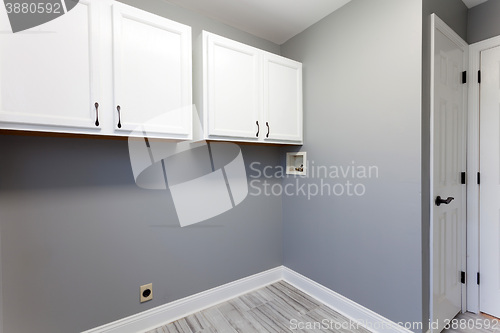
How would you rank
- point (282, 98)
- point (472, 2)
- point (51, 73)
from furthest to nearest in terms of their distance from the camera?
point (282, 98), point (472, 2), point (51, 73)

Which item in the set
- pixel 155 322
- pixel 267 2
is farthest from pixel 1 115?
pixel 267 2

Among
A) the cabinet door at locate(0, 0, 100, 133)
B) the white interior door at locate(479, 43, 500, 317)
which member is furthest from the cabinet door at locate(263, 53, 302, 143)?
the white interior door at locate(479, 43, 500, 317)

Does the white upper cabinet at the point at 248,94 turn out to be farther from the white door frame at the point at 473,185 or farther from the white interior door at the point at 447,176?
the white door frame at the point at 473,185

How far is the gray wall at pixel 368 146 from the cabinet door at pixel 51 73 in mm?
1752

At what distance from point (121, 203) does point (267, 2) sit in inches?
76.5

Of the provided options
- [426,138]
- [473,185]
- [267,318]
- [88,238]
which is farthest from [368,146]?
[88,238]

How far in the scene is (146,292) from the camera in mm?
1845

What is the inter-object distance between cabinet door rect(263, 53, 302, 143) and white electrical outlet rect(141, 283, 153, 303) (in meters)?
1.53

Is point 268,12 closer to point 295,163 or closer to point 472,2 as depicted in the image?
point 295,163

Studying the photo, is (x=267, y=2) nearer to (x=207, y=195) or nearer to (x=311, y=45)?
(x=311, y=45)

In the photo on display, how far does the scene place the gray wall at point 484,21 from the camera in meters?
1.84

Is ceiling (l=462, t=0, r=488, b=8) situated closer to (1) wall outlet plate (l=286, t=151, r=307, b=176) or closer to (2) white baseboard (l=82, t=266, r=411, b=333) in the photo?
(1) wall outlet plate (l=286, t=151, r=307, b=176)

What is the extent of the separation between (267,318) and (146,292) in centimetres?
100

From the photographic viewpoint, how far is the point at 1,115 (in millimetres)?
1142
